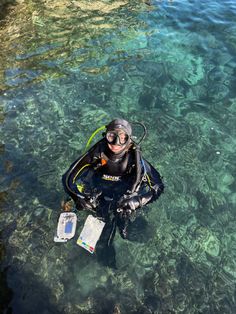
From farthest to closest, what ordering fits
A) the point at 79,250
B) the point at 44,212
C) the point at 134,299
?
the point at 44,212, the point at 79,250, the point at 134,299

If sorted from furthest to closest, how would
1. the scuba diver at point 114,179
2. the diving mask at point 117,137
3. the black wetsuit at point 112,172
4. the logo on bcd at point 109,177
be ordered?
the logo on bcd at point 109,177, the black wetsuit at point 112,172, the scuba diver at point 114,179, the diving mask at point 117,137

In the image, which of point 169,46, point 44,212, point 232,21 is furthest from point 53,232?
point 232,21

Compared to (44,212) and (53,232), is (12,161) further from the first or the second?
(53,232)

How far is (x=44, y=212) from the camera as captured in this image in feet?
20.3

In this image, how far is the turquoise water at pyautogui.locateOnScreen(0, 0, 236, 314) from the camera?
528 cm

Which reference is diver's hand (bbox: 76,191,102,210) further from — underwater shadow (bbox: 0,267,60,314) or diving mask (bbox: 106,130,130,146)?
underwater shadow (bbox: 0,267,60,314)

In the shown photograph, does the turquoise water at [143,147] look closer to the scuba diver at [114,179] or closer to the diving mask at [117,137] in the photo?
the scuba diver at [114,179]

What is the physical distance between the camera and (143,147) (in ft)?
24.7

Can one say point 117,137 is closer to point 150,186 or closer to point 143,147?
point 150,186

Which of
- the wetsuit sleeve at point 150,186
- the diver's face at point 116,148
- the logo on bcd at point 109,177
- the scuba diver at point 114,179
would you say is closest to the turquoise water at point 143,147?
the scuba diver at point 114,179

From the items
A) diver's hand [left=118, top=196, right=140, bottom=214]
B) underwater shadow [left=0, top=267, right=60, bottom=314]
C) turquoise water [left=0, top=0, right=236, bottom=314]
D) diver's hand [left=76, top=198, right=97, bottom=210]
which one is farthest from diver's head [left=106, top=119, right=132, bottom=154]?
underwater shadow [left=0, top=267, right=60, bottom=314]

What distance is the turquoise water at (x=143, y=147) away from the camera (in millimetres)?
5281

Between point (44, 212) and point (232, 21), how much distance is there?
1076 centimetres

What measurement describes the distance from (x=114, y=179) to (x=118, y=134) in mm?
1157
